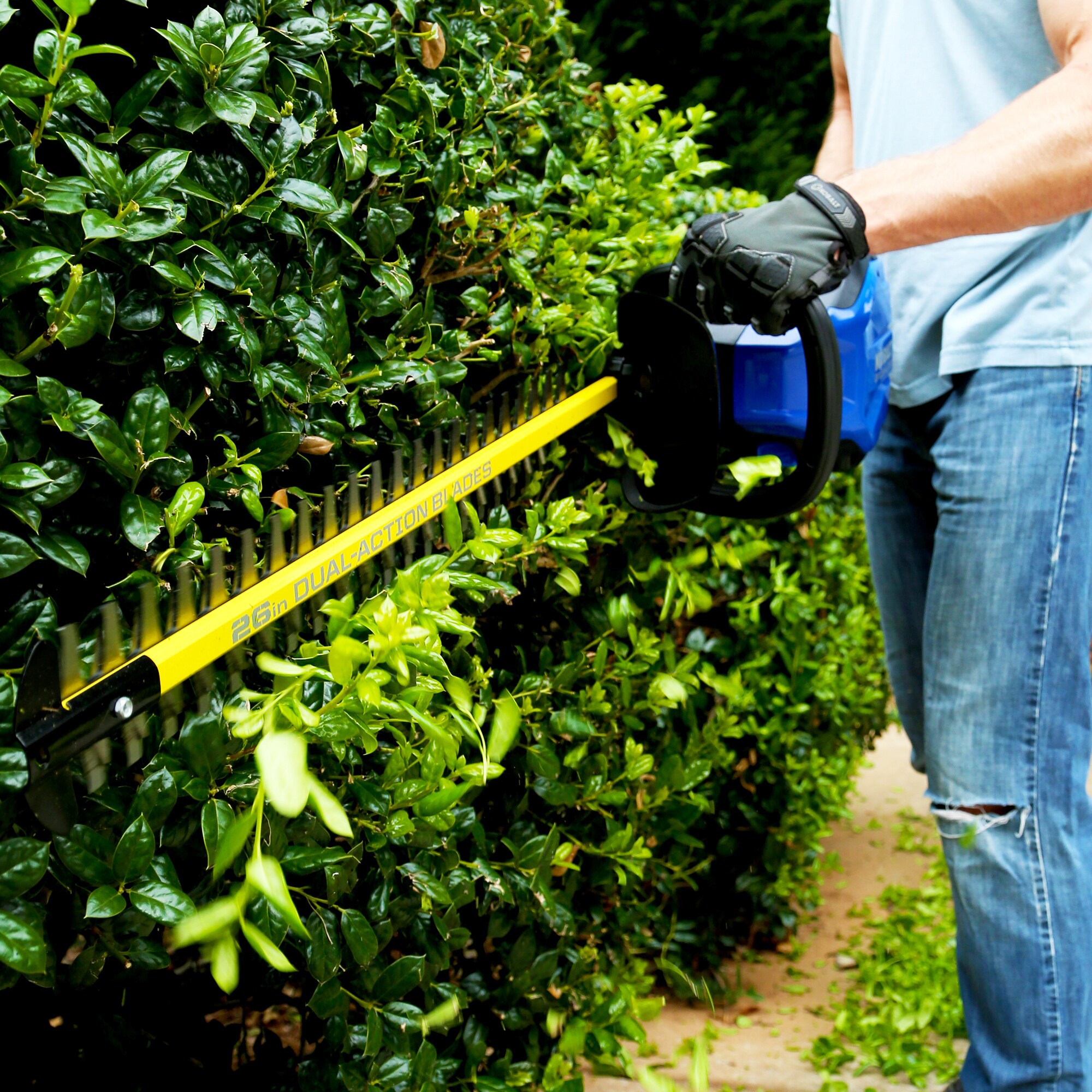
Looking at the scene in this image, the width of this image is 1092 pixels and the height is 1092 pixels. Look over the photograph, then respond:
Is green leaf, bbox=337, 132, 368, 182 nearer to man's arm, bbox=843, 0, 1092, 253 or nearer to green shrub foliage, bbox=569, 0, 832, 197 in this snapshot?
man's arm, bbox=843, 0, 1092, 253

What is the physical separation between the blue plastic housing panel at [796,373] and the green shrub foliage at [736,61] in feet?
9.10

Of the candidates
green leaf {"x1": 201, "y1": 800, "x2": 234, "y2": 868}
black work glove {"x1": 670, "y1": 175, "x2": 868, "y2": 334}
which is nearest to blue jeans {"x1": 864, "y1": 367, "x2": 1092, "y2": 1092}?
black work glove {"x1": 670, "y1": 175, "x2": 868, "y2": 334}

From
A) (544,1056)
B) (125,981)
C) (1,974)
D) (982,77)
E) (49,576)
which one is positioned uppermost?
(982,77)

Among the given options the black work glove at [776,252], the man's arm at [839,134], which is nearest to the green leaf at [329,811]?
the black work glove at [776,252]

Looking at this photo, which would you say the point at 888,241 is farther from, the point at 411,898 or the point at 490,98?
the point at 411,898

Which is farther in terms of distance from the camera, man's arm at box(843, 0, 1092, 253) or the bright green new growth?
the bright green new growth

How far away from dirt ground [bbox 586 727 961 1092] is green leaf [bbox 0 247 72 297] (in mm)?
1927

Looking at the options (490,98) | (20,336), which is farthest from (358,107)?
(20,336)

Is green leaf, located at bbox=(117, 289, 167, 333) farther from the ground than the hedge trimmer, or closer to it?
farther from the ground

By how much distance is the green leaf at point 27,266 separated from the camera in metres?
0.90

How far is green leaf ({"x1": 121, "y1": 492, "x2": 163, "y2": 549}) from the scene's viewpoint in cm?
99

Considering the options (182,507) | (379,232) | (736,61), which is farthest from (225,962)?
(736,61)

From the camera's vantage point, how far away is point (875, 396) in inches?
69.7

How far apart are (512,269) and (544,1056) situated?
1327mm
